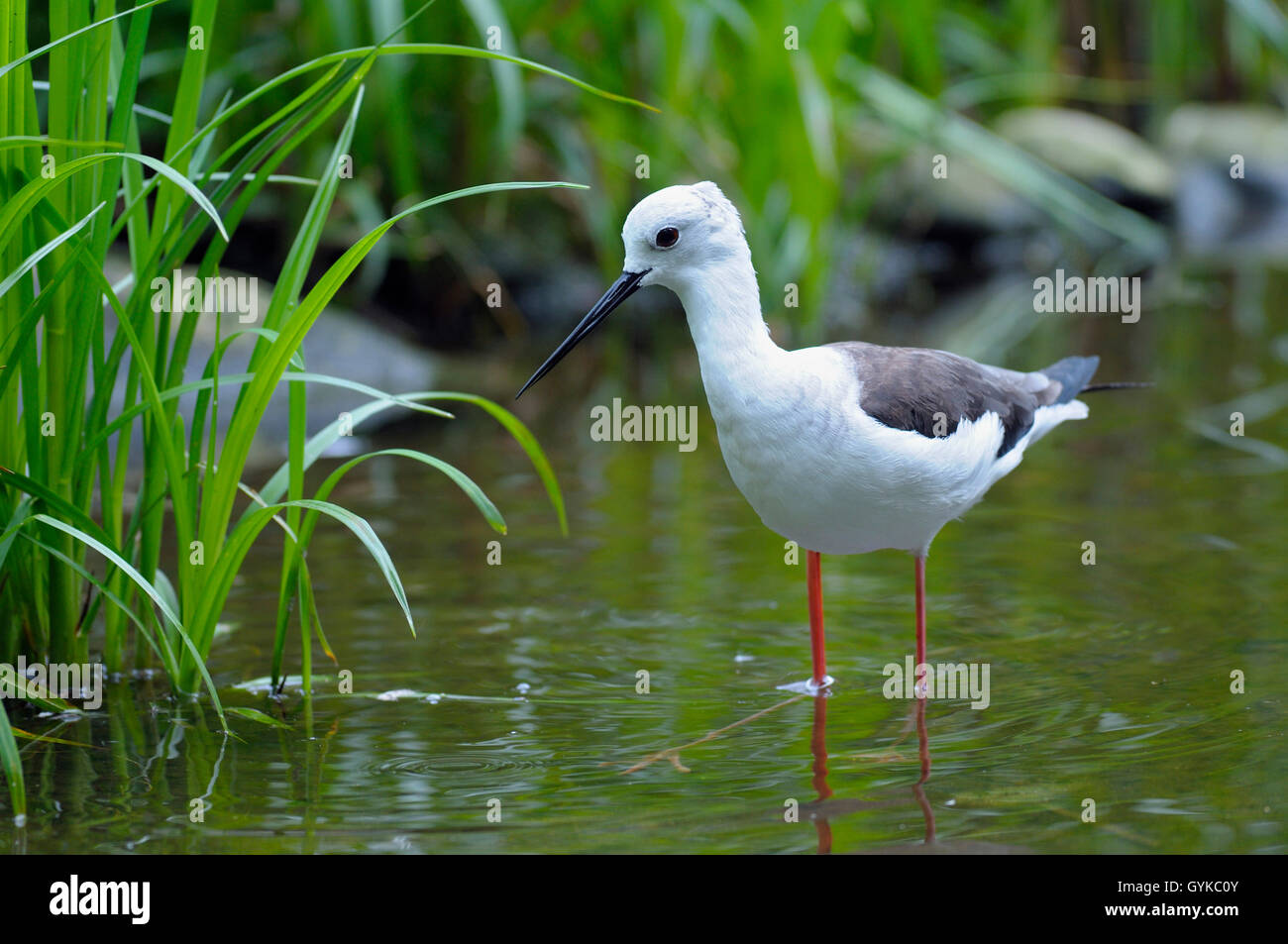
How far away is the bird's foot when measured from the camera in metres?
4.83

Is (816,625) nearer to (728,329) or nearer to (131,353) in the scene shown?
(728,329)

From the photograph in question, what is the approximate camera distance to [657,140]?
1051cm

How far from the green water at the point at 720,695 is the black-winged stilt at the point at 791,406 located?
623 mm

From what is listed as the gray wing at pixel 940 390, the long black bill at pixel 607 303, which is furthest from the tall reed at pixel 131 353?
the gray wing at pixel 940 390

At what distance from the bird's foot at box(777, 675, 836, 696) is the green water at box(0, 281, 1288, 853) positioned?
0.05 metres

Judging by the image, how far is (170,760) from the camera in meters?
4.23

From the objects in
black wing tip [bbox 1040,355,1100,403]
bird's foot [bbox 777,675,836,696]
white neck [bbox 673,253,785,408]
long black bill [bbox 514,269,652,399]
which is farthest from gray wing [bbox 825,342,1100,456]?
bird's foot [bbox 777,675,836,696]

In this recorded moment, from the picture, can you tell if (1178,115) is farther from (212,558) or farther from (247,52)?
(212,558)

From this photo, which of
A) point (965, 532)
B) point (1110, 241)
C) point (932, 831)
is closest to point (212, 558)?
point (932, 831)

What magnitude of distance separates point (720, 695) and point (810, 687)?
0.92 feet

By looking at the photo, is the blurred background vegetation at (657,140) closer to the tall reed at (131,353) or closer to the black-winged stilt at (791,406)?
the tall reed at (131,353)

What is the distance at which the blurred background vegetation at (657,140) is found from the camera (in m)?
10.0

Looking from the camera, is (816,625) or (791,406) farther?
(816,625)

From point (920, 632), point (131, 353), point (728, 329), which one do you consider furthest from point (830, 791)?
point (131, 353)
